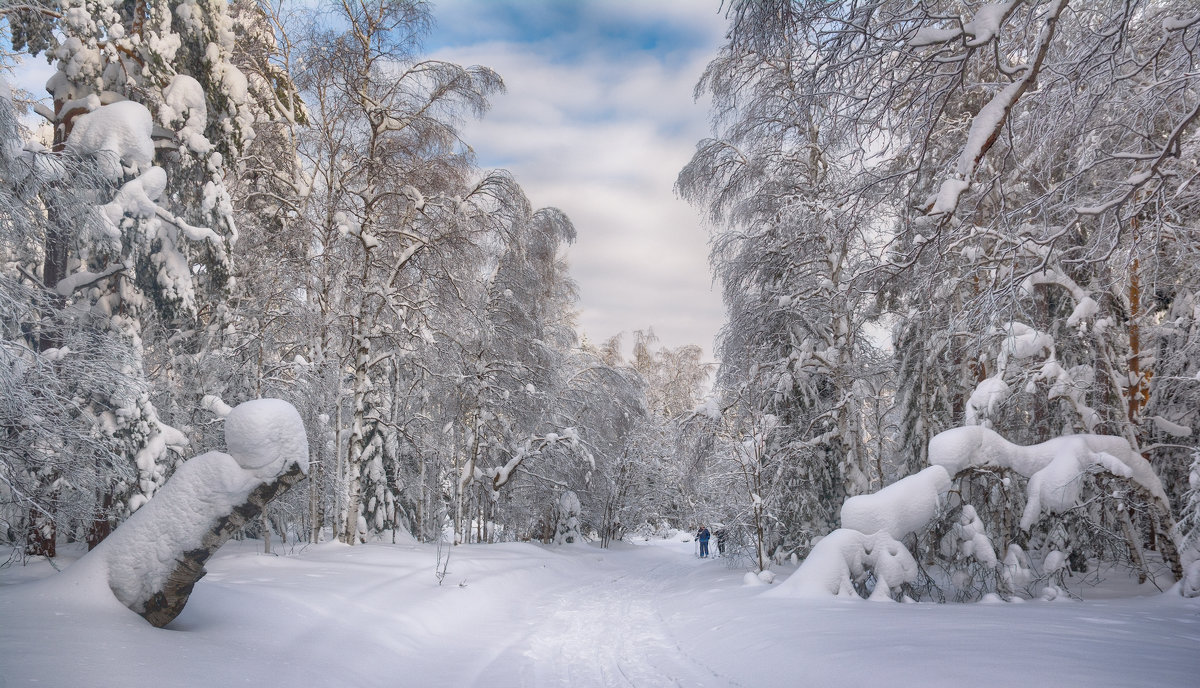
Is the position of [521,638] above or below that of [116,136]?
below

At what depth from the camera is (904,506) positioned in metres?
7.47

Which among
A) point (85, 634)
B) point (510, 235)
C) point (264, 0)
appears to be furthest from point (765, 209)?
point (85, 634)

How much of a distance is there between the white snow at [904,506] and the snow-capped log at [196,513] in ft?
21.4

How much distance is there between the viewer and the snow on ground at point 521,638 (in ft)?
11.9

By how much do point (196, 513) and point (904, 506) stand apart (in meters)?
7.43

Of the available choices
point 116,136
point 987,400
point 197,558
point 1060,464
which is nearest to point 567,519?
point 987,400

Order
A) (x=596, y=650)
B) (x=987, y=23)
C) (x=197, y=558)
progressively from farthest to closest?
(x=596, y=650)
(x=197, y=558)
(x=987, y=23)

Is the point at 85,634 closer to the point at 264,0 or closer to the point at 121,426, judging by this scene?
the point at 121,426

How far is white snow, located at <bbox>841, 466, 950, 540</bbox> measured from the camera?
7449mm

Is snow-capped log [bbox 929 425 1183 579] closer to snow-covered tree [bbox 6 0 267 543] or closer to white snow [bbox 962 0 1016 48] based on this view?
white snow [bbox 962 0 1016 48]

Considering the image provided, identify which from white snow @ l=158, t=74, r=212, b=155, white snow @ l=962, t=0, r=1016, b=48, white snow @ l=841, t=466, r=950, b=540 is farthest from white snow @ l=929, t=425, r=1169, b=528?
white snow @ l=158, t=74, r=212, b=155

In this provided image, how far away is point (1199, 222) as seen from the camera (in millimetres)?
6492

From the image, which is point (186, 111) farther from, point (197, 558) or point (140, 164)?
point (197, 558)

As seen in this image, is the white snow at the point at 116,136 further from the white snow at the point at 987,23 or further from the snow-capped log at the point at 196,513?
the white snow at the point at 987,23
